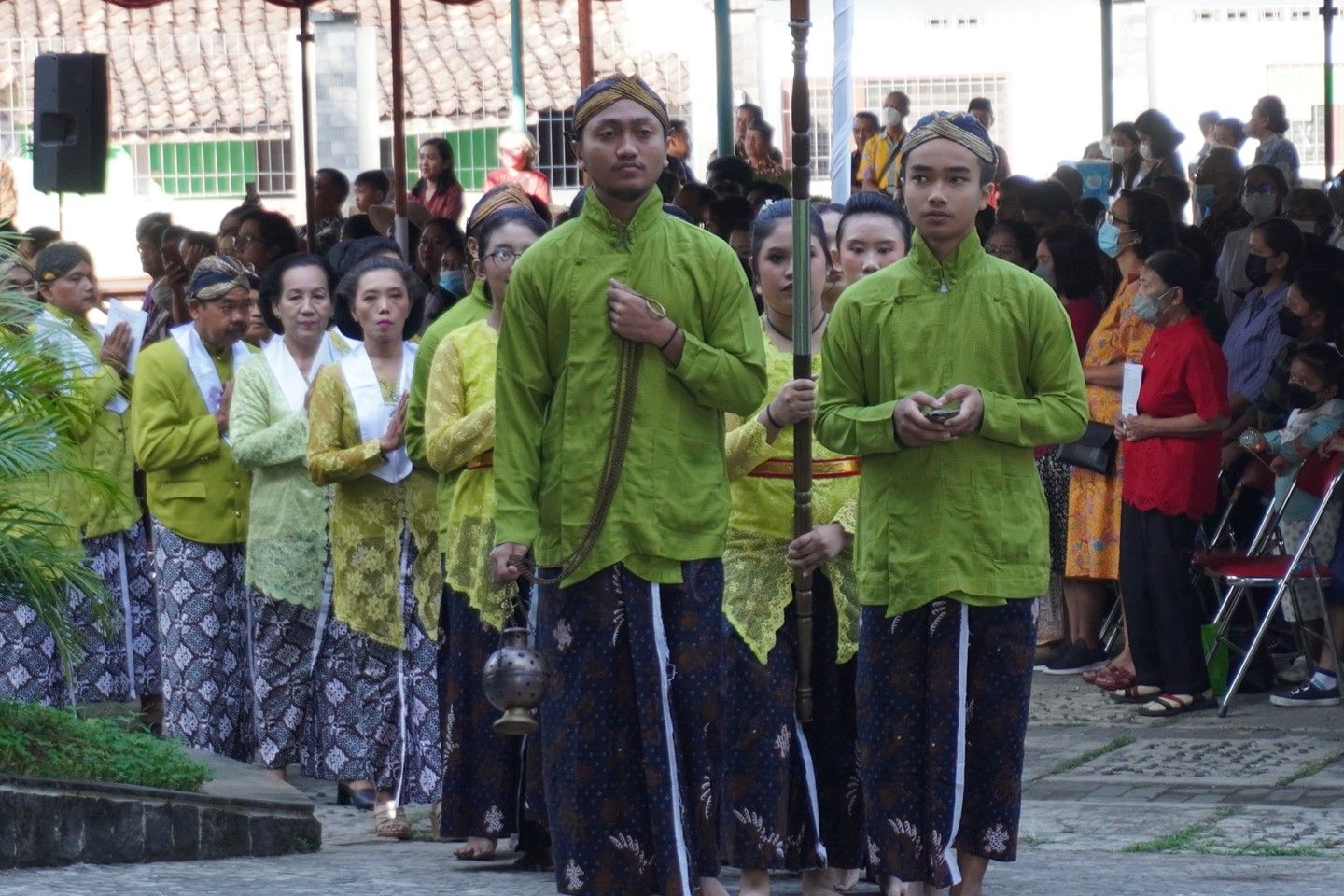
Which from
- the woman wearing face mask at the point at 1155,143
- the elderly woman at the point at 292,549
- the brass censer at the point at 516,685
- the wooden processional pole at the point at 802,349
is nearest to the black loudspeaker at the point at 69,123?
the elderly woman at the point at 292,549

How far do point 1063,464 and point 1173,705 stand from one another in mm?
1436

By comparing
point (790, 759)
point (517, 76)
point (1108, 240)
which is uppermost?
point (517, 76)

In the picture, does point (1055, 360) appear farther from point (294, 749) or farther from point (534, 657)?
point (294, 749)

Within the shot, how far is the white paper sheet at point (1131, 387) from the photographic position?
9945 millimetres

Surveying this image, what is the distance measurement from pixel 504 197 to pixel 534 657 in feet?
7.59

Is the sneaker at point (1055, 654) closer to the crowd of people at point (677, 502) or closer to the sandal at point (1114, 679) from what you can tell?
the crowd of people at point (677, 502)

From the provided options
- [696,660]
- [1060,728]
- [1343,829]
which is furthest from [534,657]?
[1060,728]

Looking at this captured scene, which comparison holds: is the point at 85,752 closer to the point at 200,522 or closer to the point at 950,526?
the point at 200,522

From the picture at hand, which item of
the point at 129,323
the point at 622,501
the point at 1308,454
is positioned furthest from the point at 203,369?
the point at 1308,454

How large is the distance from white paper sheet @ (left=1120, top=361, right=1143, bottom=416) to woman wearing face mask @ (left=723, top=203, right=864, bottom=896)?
379 centimetres

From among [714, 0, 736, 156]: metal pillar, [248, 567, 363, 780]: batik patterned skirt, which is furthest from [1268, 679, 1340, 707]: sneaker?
[714, 0, 736, 156]: metal pillar

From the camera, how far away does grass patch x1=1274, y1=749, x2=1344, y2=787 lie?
831cm

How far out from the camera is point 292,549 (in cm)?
838

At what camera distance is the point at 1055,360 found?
5738mm
